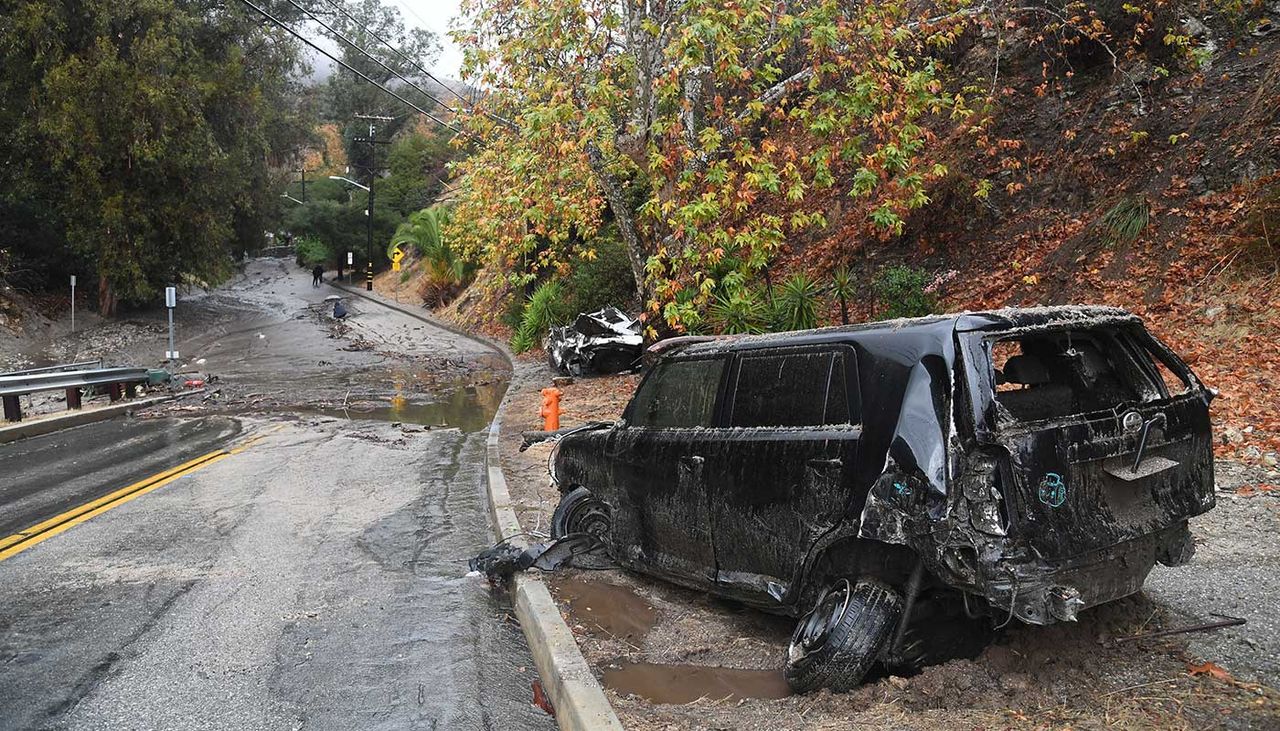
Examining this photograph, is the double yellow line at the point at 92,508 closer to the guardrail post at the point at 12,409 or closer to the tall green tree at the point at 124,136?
the guardrail post at the point at 12,409

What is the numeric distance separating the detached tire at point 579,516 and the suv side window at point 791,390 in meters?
1.91

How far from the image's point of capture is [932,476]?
393cm

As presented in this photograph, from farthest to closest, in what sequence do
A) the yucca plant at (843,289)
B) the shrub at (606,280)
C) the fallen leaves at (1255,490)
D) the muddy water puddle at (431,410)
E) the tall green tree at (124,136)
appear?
the tall green tree at (124,136) < the shrub at (606,280) < the muddy water puddle at (431,410) < the yucca plant at (843,289) < the fallen leaves at (1255,490)

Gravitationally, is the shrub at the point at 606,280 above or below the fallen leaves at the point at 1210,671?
above

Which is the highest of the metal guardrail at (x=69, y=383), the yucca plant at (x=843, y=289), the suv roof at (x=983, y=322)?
the yucca plant at (x=843, y=289)

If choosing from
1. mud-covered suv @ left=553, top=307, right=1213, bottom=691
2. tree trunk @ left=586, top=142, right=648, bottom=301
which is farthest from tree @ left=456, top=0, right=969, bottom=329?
mud-covered suv @ left=553, top=307, right=1213, bottom=691

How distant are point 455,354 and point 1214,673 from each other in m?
28.8

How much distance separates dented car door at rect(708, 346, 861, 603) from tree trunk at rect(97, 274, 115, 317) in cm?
3867

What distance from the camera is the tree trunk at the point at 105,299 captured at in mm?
37312

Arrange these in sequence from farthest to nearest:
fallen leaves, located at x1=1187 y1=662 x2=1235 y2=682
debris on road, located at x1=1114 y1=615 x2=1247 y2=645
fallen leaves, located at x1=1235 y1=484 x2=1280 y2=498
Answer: fallen leaves, located at x1=1235 y1=484 x2=1280 y2=498, debris on road, located at x1=1114 y1=615 x2=1247 y2=645, fallen leaves, located at x1=1187 y1=662 x2=1235 y2=682

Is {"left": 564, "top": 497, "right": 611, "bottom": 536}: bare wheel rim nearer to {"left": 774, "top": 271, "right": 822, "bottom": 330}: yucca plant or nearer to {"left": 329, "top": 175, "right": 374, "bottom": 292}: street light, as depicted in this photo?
{"left": 774, "top": 271, "right": 822, "bottom": 330}: yucca plant

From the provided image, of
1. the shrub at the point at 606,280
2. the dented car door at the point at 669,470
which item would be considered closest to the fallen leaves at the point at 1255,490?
the dented car door at the point at 669,470

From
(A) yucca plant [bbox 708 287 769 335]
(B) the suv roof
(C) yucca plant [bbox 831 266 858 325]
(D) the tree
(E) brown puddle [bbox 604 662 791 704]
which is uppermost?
(D) the tree

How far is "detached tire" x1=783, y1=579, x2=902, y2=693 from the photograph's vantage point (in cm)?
416
